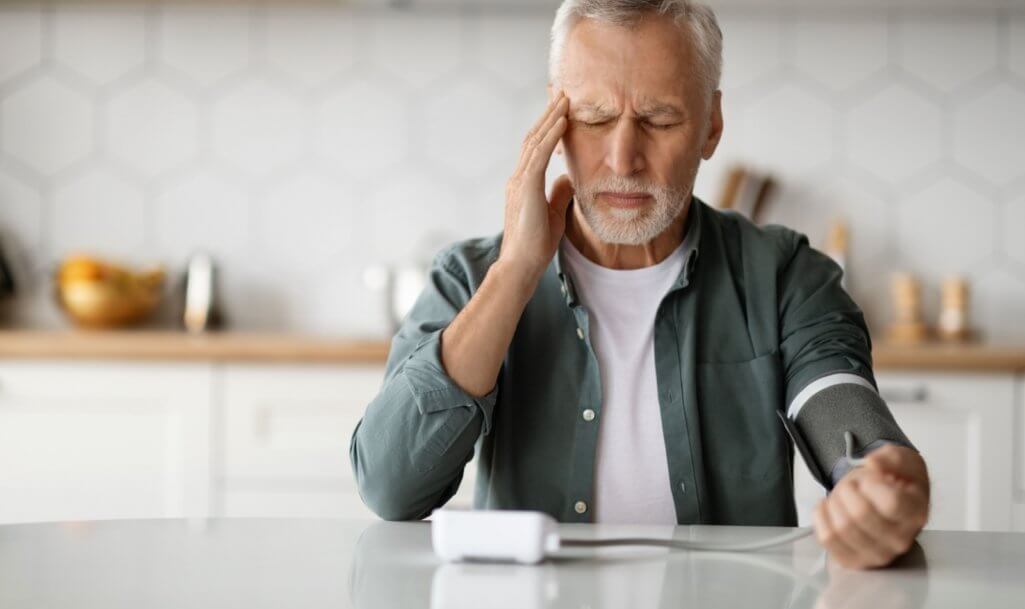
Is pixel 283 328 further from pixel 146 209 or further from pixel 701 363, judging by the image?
pixel 701 363

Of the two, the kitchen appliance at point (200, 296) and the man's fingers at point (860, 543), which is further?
the kitchen appliance at point (200, 296)

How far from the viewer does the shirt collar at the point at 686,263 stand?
5.01ft

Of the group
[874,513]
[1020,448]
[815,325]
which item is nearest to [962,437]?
[1020,448]

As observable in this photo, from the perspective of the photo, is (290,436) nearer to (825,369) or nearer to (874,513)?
(825,369)

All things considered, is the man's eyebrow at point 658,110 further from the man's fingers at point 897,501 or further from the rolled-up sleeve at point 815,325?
the man's fingers at point 897,501

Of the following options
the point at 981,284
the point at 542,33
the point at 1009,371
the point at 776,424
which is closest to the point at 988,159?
the point at 981,284

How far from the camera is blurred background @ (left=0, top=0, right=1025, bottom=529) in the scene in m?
2.97

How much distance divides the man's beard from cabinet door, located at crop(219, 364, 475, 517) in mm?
1102

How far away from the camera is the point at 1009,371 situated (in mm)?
2395

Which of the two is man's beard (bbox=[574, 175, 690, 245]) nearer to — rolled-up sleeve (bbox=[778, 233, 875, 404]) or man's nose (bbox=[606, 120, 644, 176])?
man's nose (bbox=[606, 120, 644, 176])

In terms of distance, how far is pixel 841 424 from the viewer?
1308 millimetres

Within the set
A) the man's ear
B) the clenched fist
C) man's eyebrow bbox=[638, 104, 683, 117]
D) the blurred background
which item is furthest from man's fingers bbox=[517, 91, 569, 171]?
the blurred background

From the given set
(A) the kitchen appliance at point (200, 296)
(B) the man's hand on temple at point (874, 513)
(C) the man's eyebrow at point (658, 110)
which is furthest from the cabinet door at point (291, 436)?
(B) the man's hand on temple at point (874, 513)

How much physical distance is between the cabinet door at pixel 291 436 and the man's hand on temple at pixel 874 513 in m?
1.49
